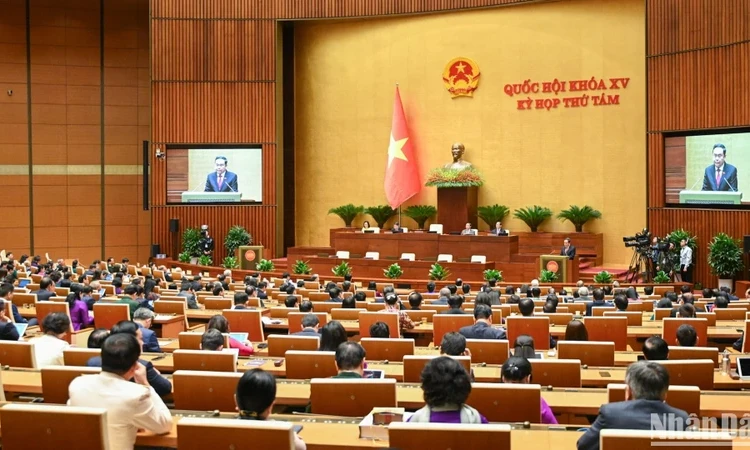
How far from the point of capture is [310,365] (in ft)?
18.3

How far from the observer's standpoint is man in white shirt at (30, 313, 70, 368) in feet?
19.4

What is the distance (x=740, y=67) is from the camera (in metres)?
17.1

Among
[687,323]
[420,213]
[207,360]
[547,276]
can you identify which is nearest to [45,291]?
[207,360]

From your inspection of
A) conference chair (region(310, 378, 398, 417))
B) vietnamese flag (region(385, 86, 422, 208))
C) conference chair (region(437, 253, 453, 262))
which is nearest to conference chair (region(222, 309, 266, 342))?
conference chair (region(310, 378, 398, 417))

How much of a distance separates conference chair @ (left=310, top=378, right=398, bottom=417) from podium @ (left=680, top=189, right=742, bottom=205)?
14770 mm

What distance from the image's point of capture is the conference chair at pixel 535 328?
7871 millimetres

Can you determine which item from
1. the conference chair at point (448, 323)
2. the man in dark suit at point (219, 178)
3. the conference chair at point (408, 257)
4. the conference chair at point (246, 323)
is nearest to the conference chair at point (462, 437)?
the conference chair at point (448, 323)

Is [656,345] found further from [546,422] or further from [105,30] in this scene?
[105,30]

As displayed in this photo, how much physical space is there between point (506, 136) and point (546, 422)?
59.1ft

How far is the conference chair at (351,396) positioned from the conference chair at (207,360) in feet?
3.58

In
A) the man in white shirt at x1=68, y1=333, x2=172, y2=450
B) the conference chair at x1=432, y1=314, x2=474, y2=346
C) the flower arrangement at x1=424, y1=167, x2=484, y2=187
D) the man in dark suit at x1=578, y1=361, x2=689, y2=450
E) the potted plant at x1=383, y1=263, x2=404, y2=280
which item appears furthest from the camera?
the flower arrangement at x1=424, y1=167, x2=484, y2=187

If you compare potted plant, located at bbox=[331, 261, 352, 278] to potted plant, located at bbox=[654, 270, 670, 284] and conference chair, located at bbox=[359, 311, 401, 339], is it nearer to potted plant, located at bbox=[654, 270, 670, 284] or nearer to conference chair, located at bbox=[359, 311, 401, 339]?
potted plant, located at bbox=[654, 270, 670, 284]

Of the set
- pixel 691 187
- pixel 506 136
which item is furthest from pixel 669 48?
pixel 506 136

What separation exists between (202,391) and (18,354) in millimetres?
1942
